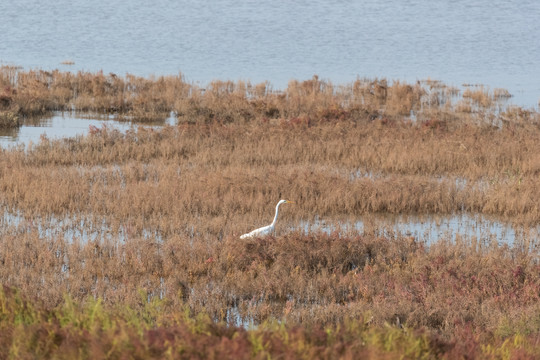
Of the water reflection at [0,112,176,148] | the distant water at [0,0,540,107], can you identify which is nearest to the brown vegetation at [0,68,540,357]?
the water reflection at [0,112,176,148]

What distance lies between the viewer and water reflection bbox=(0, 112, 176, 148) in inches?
792

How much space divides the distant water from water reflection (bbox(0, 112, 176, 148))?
9.70 m

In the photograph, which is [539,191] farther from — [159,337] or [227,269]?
[159,337]

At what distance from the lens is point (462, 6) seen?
250 ft

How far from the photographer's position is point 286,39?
2087 inches

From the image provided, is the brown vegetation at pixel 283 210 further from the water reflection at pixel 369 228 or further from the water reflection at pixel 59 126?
the water reflection at pixel 59 126

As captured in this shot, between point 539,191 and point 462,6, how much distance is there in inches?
2559

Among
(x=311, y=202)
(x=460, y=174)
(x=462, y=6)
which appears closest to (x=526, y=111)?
(x=460, y=174)

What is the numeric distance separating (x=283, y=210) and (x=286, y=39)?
40692mm

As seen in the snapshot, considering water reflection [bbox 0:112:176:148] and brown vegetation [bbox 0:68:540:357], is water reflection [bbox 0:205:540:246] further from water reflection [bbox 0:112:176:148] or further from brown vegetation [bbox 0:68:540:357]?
water reflection [bbox 0:112:176:148]

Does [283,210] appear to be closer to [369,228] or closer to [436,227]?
[369,228]

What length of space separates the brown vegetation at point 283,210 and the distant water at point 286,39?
9.69m

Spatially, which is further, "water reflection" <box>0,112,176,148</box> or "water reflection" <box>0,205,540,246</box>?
"water reflection" <box>0,112,176,148</box>

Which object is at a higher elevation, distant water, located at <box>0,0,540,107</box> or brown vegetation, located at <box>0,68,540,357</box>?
distant water, located at <box>0,0,540,107</box>
